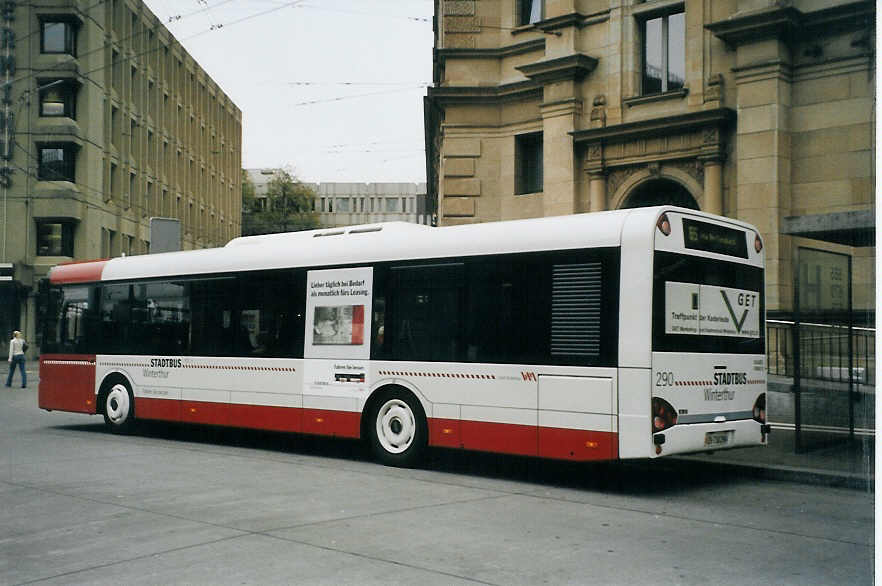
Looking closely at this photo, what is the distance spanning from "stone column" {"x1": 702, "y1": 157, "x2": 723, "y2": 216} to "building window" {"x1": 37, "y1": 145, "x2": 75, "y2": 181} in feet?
114

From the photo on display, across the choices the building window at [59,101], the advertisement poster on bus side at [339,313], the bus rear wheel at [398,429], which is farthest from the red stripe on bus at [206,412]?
the building window at [59,101]

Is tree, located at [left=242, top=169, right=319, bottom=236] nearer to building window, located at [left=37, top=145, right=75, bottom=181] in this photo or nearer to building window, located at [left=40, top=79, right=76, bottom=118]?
building window, located at [left=37, top=145, right=75, bottom=181]

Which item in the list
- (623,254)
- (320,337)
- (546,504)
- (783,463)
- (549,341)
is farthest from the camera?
(320,337)

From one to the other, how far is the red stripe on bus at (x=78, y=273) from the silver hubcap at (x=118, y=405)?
1961 mm

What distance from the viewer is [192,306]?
14.7 metres

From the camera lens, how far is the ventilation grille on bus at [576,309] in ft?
33.0

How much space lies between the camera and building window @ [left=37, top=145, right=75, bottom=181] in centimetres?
4481

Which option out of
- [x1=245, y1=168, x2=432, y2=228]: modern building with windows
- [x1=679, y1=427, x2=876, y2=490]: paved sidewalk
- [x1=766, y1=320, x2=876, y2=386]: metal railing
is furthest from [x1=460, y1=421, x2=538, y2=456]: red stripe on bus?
[x1=245, y1=168, x2=432, y2=228]: modern building with windows

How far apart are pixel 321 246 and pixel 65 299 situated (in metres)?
6.16

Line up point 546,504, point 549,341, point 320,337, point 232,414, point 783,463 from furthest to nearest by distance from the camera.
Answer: point 232,414 → point 320,337 → point 783,463 → point 549,341 → point 546,504

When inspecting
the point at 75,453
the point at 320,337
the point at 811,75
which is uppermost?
the point at 811,75

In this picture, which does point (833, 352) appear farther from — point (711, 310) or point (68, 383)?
point (68, 383)

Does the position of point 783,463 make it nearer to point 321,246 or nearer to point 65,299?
point 321,246

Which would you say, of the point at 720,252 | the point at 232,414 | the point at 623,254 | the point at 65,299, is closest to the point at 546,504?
the point at 623,254
